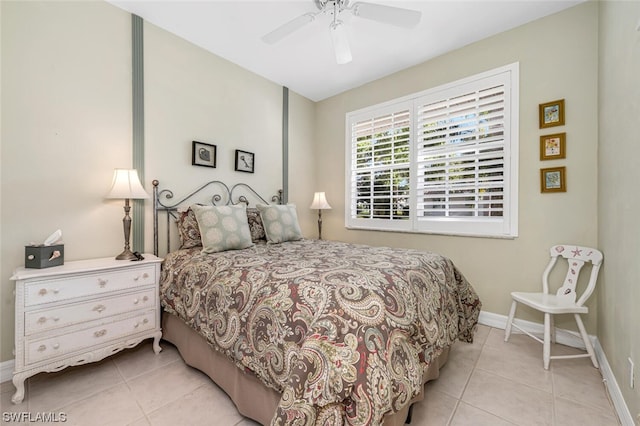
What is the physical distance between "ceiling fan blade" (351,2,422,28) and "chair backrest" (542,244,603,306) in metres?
2.13

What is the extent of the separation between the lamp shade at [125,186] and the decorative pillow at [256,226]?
956 millimetres

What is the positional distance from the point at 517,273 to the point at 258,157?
3028mm

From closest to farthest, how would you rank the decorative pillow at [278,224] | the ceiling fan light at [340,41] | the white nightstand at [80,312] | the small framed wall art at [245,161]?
the white nightstand at [80,312] < the ceiling fan light at [340,41] < the decorative pillow at [278,224] < the small framed wall art at [245,161]

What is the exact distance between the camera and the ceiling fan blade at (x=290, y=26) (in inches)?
72.1

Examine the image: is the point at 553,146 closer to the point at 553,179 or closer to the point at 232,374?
the point at 553,179

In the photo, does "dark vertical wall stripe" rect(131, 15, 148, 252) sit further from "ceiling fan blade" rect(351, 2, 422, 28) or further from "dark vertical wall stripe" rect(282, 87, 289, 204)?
"ceiling fan blade" rect(351, 2, 422, 28)

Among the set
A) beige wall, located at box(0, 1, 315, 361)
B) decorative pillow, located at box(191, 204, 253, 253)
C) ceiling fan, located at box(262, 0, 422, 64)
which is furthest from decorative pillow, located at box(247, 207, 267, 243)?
ceiling fan, located at box(262, 0, 422, 64)

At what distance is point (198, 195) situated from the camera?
2736mm

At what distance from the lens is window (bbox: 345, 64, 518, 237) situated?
247 cm

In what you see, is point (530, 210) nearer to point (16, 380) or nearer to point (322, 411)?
point (322, 411)

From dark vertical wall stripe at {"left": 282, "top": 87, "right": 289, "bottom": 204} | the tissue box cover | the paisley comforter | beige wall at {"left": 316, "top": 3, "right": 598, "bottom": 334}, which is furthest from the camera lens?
dark vertical wall stripe at {"left": 282, "top": 87, "right": 289, "bottom": 204}

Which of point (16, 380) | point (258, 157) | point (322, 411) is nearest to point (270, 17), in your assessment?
point (258, 157)

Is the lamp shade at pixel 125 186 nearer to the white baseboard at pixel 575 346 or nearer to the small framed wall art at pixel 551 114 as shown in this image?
the white baseboard at pixel 575 346

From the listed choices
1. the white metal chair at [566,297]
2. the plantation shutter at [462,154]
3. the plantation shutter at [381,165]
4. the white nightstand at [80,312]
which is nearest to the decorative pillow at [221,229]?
the white nightstand at [80,312]
